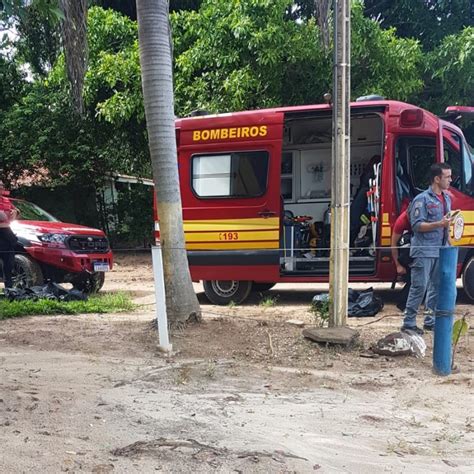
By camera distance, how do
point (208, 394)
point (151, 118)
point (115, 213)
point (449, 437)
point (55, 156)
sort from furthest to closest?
point (115, 213) < point (55, 156) < point (151, 118) < point (208, 394) < point (449, 437)

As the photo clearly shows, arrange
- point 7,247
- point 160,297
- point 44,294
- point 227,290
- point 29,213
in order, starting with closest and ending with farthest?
point 160,297
point 44,294
point 7,247
point 227,290
point 29,213

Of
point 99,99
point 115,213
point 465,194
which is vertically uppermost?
point 99,99

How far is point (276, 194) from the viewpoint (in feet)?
29.0

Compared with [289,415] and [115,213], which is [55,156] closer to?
[115,213]

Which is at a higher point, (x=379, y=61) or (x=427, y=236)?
(x=379, y=61)

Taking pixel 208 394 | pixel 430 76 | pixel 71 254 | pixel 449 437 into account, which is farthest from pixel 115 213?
pixel 449 437

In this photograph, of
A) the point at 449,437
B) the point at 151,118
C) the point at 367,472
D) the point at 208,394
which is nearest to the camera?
the point at 367,472

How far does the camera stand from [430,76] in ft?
50.4

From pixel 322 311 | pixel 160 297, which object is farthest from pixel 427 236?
pixel 160 297

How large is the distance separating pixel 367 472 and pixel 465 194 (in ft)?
21.2

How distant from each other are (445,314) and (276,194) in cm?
416

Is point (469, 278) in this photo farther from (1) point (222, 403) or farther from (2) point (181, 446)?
(2) point (181, 446)

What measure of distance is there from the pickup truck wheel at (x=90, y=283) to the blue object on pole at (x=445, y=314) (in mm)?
6524

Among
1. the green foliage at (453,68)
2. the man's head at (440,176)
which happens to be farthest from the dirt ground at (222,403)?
the green foliage at (453,68)
